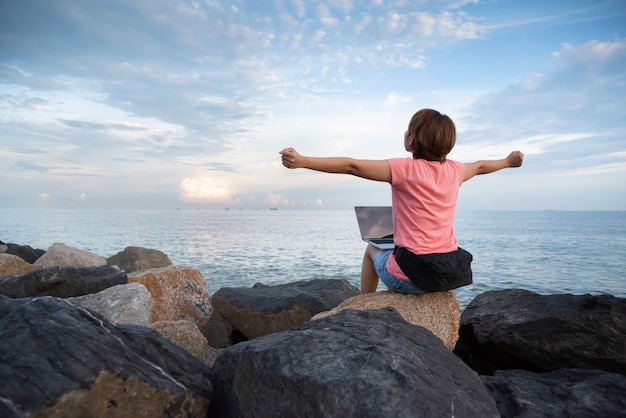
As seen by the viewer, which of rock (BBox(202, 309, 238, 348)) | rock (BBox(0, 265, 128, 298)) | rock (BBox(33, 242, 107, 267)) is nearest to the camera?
rock (BBox(0, 265, 128, 298))

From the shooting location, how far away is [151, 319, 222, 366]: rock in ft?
13.8

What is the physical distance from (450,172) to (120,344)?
121 inches

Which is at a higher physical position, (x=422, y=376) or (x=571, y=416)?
(x=422, y=376)

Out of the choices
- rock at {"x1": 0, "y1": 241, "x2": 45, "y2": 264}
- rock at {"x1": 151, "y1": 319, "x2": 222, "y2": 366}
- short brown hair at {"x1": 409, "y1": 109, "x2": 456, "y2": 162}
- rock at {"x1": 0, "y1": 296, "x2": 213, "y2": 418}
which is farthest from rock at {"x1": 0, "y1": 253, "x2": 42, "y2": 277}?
rock at {"x1": 0, "y1": 241, "x2": 45, "y2": 264}

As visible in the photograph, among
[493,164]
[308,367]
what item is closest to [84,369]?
[308,367]

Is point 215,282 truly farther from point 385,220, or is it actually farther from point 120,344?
point 120,344

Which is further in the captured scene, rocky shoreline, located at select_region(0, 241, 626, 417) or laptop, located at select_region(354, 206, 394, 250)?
laptop, located at select_region(354, 206, 394, 250)

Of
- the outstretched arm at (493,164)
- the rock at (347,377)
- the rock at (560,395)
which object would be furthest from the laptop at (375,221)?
the rock at (347,377)

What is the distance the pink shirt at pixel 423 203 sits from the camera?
3.81m

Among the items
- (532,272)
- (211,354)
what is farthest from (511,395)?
(532,272)

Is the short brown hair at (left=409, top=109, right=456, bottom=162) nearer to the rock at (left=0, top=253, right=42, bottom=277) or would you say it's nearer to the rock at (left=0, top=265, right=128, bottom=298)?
the rock at (left=0, top=265, right=128, bottom=298)

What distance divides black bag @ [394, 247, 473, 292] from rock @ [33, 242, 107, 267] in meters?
7.76

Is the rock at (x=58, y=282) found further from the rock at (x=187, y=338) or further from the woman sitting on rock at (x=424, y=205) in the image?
the woman sitting on rock at (x=424, y=205)

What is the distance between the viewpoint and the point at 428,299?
412 centimetres
